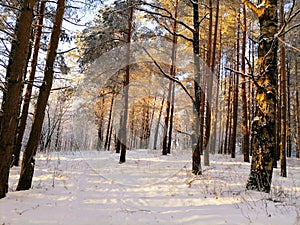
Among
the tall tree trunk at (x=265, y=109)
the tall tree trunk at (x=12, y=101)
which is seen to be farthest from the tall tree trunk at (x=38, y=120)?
the tall tree trunk at (x=265, y=109)

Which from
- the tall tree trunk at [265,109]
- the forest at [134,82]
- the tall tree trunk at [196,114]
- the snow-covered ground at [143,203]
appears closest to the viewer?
the snow-covered ground at [143,203]

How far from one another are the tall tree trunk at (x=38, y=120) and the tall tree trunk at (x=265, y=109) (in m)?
4.57

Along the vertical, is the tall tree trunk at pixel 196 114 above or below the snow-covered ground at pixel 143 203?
above

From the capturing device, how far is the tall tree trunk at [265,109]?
184 inches

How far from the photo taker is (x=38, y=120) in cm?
525

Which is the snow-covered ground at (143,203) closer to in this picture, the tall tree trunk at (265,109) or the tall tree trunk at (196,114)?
the tall tree trunk at (265,109)

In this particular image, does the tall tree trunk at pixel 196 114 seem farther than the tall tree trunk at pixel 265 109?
Yes

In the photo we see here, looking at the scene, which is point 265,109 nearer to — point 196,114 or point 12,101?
point 196,114

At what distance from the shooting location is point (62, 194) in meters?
4.91

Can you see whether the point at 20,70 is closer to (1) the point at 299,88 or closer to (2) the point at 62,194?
(2) the point at 62,194

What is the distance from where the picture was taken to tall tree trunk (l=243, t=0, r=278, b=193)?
184 inches

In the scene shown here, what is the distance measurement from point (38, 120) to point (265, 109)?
5127 millimetres

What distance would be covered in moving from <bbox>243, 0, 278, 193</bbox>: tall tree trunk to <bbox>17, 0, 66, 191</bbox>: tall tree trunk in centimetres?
457

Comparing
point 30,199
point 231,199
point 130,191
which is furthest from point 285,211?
point 30,199
